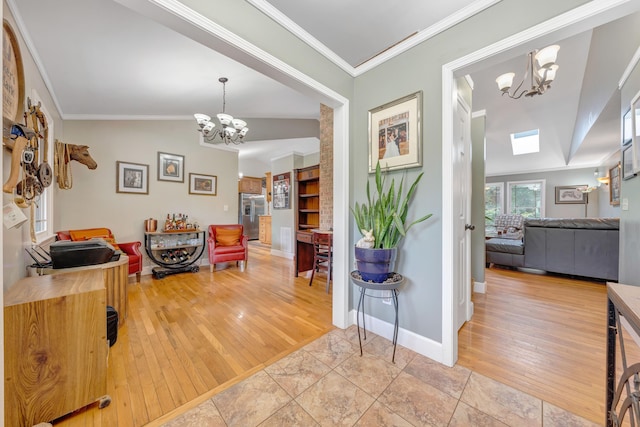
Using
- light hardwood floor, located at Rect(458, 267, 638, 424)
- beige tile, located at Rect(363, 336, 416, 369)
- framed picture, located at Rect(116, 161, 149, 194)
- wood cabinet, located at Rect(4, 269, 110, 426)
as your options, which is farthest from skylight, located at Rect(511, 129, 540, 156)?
wood cabinet, located at Rect(4, 269, 110, 426)

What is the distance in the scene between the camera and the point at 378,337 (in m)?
2.06

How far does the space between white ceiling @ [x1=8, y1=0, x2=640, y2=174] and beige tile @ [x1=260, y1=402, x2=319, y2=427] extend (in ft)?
7.58

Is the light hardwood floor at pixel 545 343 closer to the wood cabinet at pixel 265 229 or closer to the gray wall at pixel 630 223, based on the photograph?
the gray wall at pixel 630 223

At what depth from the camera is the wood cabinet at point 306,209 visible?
400cm

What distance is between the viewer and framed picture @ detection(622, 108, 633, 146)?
92.9 inches

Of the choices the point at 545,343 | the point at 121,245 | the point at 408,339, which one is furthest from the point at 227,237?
the point at 545,343

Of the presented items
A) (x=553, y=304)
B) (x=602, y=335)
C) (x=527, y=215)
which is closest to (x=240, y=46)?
(x=602, y=335)

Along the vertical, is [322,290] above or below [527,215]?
below

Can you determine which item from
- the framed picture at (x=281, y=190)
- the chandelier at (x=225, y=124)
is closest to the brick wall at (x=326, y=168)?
the chandelier at (x=225, y=124)

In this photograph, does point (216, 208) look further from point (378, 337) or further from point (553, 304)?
point (553, 304)

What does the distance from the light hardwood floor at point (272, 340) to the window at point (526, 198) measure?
18.6 ft

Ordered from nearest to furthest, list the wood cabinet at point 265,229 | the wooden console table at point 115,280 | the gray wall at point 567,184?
the wooden console table at point 115,280 → the gray wall at point 567,184 → the wood cabinet at point 265,229

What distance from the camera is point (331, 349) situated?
1.89 meters

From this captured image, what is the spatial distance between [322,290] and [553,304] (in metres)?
2.59
